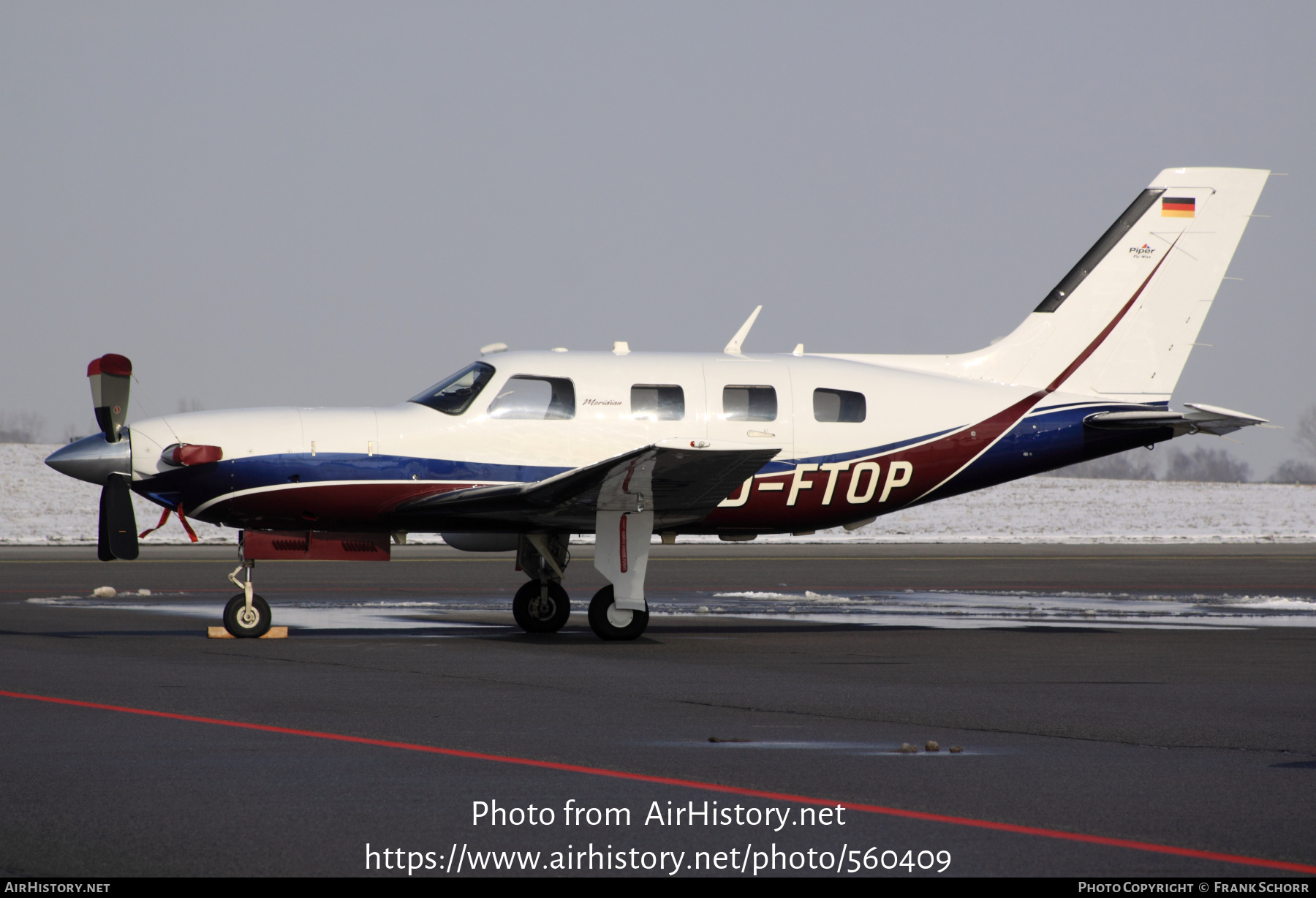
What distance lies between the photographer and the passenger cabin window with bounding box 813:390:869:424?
1541cm

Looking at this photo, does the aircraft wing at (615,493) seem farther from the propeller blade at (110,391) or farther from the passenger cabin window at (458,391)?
the propeller blade at (110,391)

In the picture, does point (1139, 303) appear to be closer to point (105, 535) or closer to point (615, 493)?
point (615, 493)

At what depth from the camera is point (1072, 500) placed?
61750mm

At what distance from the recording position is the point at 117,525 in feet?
44.3

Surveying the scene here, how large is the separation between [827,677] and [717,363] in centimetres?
522

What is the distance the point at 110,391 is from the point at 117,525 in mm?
1409

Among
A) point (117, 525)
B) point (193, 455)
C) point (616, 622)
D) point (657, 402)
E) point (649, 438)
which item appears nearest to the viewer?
point (117, 525)

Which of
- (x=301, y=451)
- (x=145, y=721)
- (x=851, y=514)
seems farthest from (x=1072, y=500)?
(x=145, y=721)

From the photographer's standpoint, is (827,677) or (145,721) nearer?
(145,721)

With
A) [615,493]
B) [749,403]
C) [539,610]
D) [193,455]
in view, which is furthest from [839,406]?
[193,455]

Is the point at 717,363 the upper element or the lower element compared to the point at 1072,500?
upper

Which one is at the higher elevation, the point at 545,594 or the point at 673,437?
the point at 673,437
